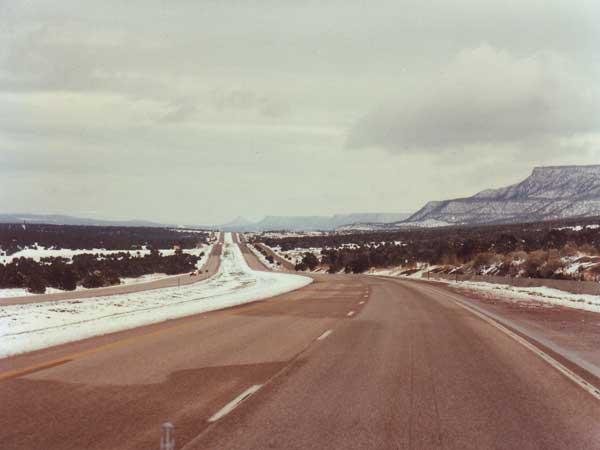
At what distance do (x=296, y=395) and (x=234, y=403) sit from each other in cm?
90

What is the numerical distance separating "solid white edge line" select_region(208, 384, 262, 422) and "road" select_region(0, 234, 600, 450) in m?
0.05

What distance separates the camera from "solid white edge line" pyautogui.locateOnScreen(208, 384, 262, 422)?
287 inches

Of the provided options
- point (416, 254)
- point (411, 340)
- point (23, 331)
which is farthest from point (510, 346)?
point (416, 254)

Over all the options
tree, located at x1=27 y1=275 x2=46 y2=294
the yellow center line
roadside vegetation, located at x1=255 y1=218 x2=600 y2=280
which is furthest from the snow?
tree, located at x1=27 y1=275 x2=46 y2=294

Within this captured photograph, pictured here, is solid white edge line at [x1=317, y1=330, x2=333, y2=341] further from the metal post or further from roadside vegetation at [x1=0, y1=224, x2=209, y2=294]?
roadside vegetation at [x1=0, y1=224, x2=209, y2=294]

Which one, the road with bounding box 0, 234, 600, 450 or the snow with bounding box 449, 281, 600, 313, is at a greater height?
the road with bounding box 0, 234, 600, 450

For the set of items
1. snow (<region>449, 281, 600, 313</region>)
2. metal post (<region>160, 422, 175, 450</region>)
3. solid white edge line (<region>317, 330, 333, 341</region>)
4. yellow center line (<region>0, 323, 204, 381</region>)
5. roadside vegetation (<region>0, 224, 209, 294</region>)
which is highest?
metal post (<region>160, 422, 175, 450</region>)

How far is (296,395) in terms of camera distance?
8508 mm

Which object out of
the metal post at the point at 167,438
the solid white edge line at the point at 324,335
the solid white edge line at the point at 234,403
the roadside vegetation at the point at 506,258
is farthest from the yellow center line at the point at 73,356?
the roadside vegetation at the point at 506,258

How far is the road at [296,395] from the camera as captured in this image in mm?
6531

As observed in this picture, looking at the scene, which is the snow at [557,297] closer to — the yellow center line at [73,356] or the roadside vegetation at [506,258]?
the roadside vegetation at [506,258]

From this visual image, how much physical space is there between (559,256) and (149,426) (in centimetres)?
4060

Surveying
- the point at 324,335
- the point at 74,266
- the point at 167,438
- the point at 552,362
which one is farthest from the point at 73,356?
the point at 74,266

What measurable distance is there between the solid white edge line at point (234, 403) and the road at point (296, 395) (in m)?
0.05
